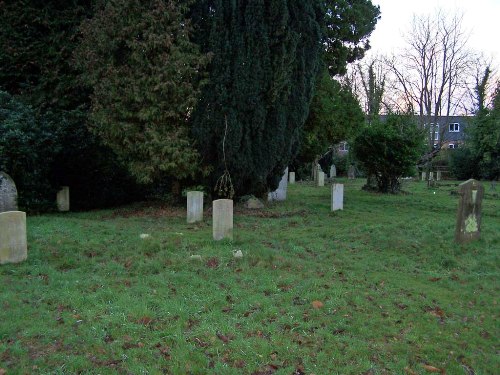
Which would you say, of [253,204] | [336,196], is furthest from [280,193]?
[336,196]

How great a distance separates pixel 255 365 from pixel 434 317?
2.39 metres

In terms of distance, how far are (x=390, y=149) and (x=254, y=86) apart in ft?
32.0

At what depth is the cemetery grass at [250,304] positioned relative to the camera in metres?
3.93

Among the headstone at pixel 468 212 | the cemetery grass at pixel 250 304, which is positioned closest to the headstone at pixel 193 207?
the cemetery grass at pixel 250 304

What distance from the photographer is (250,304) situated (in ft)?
16.9

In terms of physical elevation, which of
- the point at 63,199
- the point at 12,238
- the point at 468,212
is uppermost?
the point at 468,212

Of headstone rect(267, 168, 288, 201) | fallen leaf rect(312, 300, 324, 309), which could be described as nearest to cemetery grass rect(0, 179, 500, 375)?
fallen leaf rect(312, 300, 324, 309)

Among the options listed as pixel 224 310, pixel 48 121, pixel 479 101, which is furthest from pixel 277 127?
pixel 479 101

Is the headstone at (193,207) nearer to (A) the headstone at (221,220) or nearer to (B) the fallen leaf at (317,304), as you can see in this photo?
(A) the headstone at (221,220)

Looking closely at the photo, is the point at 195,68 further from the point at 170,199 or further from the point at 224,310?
the point at 224,310

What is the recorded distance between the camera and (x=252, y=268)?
259 inches

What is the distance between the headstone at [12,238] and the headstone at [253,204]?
24.7ft

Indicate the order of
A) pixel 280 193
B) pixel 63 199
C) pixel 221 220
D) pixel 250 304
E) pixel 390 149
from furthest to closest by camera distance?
pixel 390 149 → pixel 280 193 → pixel 63 199 → pixel 221 220 → pixel 250 304

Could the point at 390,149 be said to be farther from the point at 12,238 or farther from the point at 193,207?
the point at 12,238
